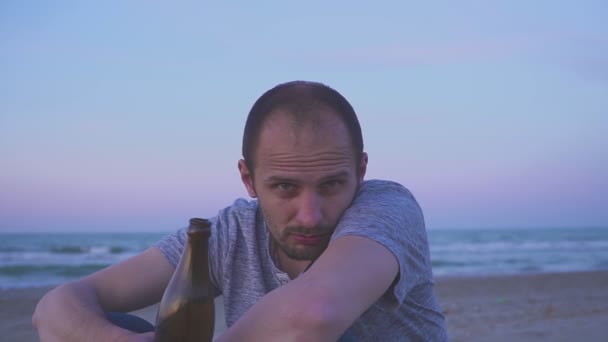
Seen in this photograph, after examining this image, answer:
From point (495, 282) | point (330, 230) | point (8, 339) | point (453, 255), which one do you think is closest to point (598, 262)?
point (453, 255)

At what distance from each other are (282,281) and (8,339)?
14.5ft

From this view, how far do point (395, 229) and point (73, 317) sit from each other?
1.21 metres

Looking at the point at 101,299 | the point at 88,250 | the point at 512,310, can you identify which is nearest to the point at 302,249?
the point at 101,299

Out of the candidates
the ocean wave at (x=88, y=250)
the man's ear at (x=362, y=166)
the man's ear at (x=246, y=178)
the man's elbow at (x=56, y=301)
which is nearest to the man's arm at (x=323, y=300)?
the man's ear at (x=362, y=166)

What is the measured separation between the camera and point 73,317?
2188 millimetres

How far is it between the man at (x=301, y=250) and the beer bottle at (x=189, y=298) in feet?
0.40

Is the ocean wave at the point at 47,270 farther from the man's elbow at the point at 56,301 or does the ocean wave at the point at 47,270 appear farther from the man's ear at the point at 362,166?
the man's ear at the point at 362,166

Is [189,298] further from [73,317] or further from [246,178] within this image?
[246,178]

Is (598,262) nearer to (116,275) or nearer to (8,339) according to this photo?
(8,339)

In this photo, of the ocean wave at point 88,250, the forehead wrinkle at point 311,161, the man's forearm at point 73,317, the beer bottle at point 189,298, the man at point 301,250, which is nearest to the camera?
the beer bottle at point 189,298

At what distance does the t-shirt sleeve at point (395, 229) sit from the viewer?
6.43 feet

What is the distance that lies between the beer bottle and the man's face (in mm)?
656

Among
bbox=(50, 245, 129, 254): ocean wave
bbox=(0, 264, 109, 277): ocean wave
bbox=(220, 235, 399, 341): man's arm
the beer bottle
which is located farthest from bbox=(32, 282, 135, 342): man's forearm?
bbox=(50, 245, 129, 254): ocean wave

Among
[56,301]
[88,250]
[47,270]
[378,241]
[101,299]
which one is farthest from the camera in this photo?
[88,250]
